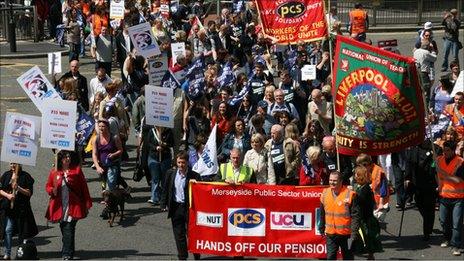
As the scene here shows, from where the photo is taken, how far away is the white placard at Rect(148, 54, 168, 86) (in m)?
21.7

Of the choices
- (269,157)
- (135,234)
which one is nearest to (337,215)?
(269,157)

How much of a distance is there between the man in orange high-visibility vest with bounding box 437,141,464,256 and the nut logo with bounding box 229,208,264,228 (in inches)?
98.4

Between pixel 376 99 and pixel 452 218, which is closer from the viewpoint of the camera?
pixel 376 99

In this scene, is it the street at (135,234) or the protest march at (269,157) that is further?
the street at (135,234)

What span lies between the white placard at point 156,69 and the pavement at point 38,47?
1387 centimetres

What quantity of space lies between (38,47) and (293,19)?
1724cm

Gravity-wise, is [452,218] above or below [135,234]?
above

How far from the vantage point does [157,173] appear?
18.6 metres

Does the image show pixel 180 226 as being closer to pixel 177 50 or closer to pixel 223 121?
pixel 223 121

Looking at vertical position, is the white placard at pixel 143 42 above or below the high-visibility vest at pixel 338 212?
above

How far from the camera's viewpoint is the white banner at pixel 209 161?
16547 mm

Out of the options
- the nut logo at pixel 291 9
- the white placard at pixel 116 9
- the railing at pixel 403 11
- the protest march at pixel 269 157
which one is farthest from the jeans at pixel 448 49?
the nut logo at pixel 291 9

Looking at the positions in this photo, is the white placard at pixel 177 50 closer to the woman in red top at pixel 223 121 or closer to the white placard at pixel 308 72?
the white placard at pixel 308 72

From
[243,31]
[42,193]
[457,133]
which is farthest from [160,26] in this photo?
[457,133]
